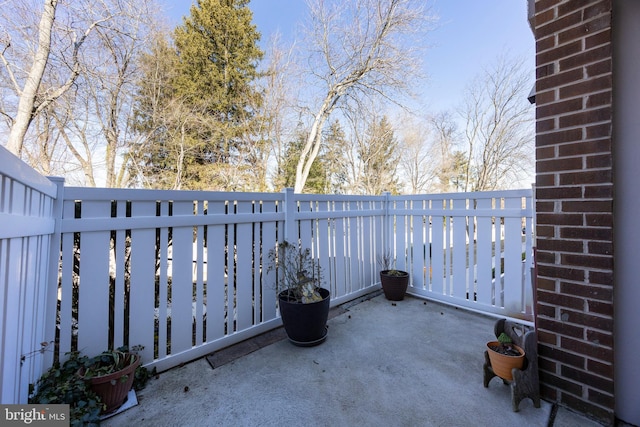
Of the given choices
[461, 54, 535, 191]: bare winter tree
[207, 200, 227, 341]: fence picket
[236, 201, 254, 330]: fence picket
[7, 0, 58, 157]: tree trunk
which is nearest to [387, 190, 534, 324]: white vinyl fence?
[236, 201, 254, 330]: fence picket

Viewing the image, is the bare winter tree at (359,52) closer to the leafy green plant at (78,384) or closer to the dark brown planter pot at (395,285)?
the dark brown planter pot at (395,285)

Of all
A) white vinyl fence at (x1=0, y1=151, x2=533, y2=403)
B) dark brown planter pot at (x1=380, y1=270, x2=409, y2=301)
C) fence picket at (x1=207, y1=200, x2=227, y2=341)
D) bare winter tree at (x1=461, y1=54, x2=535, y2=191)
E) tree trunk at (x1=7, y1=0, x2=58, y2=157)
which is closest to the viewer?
white vinyl fence at (x1=0, y1=151, x2=533, y2=403)

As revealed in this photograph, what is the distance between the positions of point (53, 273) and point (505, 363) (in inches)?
111

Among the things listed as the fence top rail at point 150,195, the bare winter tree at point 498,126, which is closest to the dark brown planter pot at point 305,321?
the fence top rail at point 150,195

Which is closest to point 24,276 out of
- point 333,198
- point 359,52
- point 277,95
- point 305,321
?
point 305,321

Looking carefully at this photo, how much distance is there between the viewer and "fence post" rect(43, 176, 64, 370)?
1.61 meters

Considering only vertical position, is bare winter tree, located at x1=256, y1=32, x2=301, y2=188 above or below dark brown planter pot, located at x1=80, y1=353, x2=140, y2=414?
above

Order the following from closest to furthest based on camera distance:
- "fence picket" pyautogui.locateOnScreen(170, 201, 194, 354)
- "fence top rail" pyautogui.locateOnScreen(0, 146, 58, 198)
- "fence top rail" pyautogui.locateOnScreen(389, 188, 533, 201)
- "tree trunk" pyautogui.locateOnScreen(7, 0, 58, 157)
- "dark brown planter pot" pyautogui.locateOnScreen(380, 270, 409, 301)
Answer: "fence top rail" pyautogui.locateOnScreen(0, 146, 58, 198), "fence picket" pyautogui.locateOnScreen(170, 201, 194, 354), "fence top rail" pyautogui.locateOnScreen(389, 188, 533, 201), "dark brown planter pot" pyautogui.locateOnScreen(380, 270, 409, 301), "tree trunk" pyautogui.locateOnScreen(7, 0, 58, 157)

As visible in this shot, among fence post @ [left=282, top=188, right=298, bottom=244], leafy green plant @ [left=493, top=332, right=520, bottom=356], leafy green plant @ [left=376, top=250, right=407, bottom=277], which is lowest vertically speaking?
leafy green plant @ [left=493, top=332, right=520, bottom=356]

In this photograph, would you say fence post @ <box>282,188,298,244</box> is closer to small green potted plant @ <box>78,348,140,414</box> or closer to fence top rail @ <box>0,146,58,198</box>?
small green potted plant @ <box>78,348,140,414</box>

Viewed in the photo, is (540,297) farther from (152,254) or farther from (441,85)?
(441,85)

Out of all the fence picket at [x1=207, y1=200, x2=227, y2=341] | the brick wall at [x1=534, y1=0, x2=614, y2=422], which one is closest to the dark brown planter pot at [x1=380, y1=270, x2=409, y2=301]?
the brick wall at [x1=534, y1=0, x2=614, y2=422]

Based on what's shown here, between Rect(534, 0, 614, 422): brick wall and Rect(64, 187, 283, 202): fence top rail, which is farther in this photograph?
Rect(64, 187, 283, 202): fence top rail

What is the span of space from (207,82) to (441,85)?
863 cm
